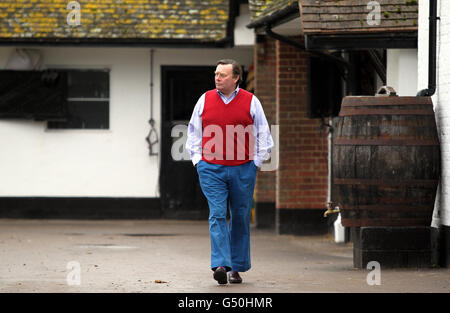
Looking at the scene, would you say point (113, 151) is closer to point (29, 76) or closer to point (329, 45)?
point (29, 76)

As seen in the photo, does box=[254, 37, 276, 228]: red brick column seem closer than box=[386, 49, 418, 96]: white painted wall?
No

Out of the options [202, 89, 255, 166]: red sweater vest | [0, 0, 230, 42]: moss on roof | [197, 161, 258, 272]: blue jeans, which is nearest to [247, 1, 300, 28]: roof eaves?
[0, 0, 230, 42]: moss on roof

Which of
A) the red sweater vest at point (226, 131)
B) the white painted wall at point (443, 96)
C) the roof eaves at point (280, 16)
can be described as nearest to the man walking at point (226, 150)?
the red sweater vest at point (226, 131)

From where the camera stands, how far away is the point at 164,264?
10.1m

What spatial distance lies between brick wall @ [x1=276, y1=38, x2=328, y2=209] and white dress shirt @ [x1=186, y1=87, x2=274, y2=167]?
626 centimetres

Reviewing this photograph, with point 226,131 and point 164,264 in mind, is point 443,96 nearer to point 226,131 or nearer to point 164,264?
point 226,131

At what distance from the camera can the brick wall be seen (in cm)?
1455

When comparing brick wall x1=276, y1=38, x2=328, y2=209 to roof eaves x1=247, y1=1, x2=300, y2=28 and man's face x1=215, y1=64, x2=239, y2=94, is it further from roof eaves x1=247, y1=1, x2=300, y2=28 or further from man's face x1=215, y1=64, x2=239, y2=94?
man's face x1=215, y1=64, x2=239, y2=94

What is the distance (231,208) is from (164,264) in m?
1.89

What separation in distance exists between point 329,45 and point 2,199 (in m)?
8.08

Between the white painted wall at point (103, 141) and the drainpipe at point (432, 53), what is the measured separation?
824 cm

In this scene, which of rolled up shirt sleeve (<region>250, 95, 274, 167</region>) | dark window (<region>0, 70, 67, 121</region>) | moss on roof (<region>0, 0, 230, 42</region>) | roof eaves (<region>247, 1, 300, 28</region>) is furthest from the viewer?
dark window (<region>0, 70, 67, 121</region>)

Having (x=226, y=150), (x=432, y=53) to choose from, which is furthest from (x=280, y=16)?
(x=226, y=150)

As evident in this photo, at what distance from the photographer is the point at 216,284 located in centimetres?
820
